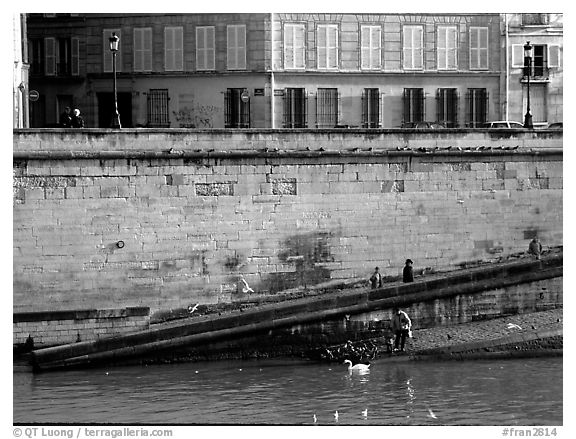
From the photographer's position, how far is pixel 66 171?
28.6 metres

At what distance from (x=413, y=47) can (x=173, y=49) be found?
531cm

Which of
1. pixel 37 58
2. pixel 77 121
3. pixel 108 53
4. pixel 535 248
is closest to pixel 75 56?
pixel 108 53

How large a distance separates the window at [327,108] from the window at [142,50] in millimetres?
3838

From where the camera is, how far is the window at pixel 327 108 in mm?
35156

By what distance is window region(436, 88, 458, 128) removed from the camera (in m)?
35.6

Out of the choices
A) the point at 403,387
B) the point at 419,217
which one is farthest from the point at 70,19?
the point at 403,387

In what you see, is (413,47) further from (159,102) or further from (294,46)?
(159,102)

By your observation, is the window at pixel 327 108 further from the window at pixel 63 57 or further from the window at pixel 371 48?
the window at pixel 63 57

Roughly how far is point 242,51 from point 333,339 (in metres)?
8.77

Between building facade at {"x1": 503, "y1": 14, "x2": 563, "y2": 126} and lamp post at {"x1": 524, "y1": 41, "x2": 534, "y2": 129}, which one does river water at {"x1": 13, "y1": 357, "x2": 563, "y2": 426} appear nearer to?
lamp post at {"x1": 524, "y1": 41, "x2": 534, "y2": 129}

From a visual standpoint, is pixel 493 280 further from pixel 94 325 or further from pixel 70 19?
pixel 70 19

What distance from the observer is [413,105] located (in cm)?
3566

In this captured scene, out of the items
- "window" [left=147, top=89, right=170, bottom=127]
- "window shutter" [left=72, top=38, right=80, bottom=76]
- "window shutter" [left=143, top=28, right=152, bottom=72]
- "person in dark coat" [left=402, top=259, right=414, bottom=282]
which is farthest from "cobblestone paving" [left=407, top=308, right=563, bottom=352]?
"window shutter" [left=72, top=38, right=80, bottom=76]

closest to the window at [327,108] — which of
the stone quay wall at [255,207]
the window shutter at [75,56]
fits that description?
the stone quay wall at [255,207]
